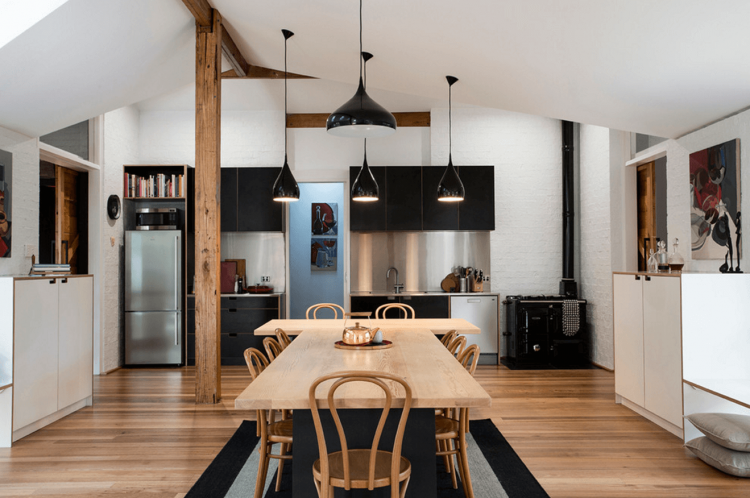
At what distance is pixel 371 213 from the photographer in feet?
24.4

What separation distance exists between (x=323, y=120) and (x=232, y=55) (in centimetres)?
197

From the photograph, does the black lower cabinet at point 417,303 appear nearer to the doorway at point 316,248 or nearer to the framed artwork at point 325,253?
the doorway at point 316,248

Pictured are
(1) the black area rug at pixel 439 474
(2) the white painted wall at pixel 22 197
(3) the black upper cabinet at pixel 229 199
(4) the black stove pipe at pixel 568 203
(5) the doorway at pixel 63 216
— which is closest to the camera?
(1) the black area rug at pixel 439 474

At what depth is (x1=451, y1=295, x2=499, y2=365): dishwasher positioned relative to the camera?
720 cm

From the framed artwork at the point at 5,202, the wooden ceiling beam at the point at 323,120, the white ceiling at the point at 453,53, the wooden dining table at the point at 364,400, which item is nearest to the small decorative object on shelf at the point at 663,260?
the white ceiling at the point at 453,53

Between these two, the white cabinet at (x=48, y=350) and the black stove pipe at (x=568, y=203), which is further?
the black stove pipe at (x=568, y=203)

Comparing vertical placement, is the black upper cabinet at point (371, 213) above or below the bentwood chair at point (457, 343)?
above

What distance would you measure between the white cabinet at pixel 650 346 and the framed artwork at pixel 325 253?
15.0ft

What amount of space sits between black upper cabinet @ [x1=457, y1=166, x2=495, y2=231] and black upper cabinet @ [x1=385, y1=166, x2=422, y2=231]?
1.85 ft

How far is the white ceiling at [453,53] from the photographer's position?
3574 millimetres

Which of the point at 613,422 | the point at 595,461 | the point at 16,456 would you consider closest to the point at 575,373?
the point at 613,422

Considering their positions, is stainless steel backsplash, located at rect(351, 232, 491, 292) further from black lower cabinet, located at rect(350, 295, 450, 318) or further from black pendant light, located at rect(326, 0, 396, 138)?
black pendant light, located at rect(326, 0, 396, 138)

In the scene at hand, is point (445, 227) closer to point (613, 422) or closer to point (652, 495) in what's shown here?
point (613, 422)

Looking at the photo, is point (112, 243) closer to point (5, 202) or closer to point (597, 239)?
point (5, 202)
